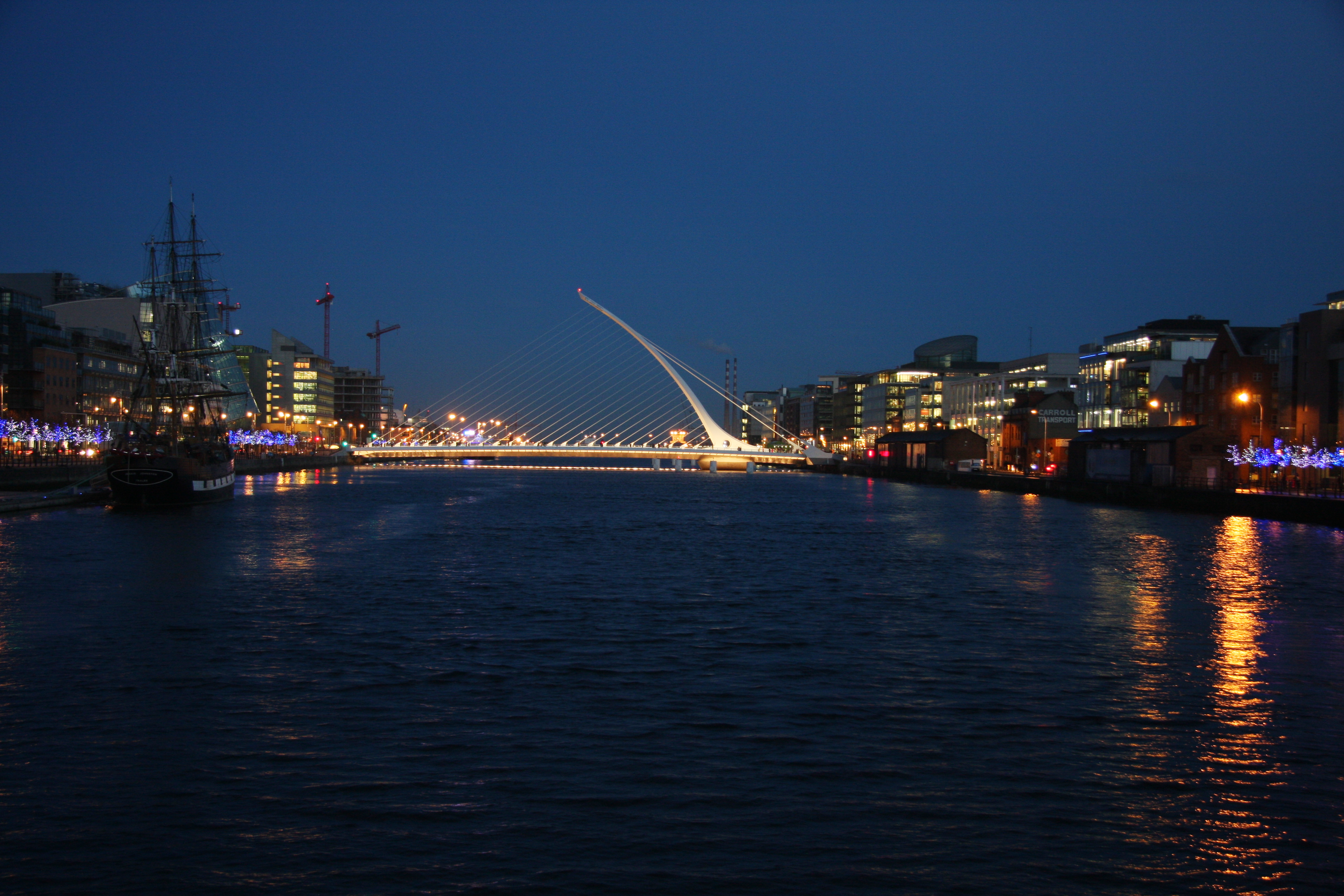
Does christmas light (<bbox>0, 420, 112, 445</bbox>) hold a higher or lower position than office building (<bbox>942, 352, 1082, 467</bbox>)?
lower

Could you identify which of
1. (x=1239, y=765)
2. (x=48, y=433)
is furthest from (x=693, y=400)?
(x=1239, y=765)

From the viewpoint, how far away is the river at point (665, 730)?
955cm

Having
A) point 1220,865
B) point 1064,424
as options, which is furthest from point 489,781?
point 1064,424

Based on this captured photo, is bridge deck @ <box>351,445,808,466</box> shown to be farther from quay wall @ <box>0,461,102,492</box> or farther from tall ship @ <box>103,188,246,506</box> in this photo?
quay wall @ <box>0,461,102,492</box>

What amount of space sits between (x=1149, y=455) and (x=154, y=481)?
6108 cm

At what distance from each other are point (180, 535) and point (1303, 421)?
64922 mm

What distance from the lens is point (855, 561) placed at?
35.1 metres

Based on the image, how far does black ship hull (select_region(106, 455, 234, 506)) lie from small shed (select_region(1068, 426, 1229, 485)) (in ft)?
192

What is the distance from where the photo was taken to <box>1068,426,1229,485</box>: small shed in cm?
6894

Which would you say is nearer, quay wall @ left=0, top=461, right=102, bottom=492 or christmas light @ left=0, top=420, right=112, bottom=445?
quay wall @ left=0, top=461, right=102, bottom=492

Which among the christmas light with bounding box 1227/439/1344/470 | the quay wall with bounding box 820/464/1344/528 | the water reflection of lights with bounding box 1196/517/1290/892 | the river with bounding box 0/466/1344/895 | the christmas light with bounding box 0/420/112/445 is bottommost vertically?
the water reflection of lights with bounding box 1196/517/1290/892

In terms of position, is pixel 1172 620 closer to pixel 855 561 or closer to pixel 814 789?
pixel 855 561

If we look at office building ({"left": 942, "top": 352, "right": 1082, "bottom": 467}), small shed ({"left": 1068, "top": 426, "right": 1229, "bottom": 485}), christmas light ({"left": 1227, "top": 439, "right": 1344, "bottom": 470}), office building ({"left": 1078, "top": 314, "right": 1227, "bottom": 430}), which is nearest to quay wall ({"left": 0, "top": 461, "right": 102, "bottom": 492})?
small shed ({"left": 1068, "top": 426, "right": 1229, "bottom": 485})

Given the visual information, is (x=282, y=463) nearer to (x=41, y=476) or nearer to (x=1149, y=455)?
(x=41, y=476)
